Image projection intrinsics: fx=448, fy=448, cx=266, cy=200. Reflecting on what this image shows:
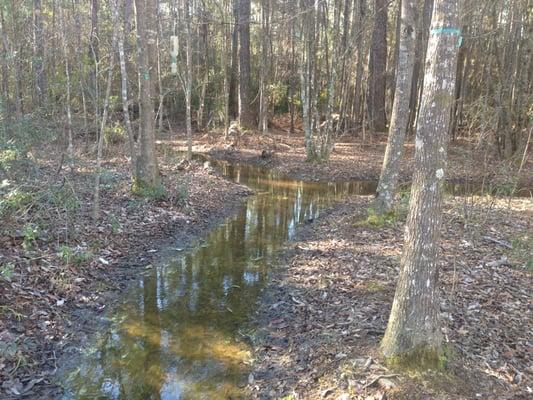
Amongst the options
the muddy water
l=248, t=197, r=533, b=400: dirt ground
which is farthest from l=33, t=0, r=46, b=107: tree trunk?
l=248, t=197, r=533, b=400: dirt ground

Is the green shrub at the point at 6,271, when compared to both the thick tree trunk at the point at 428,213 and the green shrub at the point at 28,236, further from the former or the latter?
the thick tree trunk at the point at 428,213

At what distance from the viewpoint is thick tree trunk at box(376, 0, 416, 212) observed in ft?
27.5

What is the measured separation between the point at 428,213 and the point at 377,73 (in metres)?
20.8

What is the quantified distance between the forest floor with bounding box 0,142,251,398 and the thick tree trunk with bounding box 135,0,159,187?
1.78 feet

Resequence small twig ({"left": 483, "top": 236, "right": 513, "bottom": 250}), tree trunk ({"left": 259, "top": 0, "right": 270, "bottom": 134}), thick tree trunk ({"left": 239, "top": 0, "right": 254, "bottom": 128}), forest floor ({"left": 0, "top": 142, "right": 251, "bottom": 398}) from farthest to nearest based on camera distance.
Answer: thick tree trunk ({"left": 239, "top": 0, "right": 254, "bottom": 128}), tree trunk ({"left": 259, "top": 0, "right": 270, "bottom": 134}), small twig ({"left": 483, "top": 236, "right": 513, "bottom": 250}), forest floor ({"left": 0, "top": 142, "right": 251, "bottom": 398})

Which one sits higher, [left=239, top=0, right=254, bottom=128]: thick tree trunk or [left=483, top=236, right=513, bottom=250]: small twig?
[left=239, top=0, right=254, bottom=128]: thick tree trunk

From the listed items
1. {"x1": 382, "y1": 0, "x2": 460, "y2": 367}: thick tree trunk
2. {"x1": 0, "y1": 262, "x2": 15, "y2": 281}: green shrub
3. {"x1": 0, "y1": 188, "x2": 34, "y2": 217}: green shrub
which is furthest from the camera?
{"x1": 0, "y1": 188, "x2": 34, "y2": 217}: green shrub

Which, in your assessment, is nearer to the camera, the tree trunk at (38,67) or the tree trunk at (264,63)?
the tree trunk at (38,67)

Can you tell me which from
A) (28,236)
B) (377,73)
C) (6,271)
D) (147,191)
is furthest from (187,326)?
(377,73)

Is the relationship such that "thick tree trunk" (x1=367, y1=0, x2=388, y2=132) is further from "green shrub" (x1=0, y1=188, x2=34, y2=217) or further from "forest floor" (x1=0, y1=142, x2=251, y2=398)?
"green shrub" (x1=0, y1=188, x2=34, y2=217)

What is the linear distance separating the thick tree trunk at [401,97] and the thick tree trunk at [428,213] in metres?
4.99

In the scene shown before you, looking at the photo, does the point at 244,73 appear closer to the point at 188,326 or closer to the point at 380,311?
the point at 188,326

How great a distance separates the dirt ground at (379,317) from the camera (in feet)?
13.6

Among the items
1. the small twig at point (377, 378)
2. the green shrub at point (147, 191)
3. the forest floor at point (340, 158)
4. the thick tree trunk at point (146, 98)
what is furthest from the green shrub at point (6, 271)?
the forest floor at point (340, 158)
